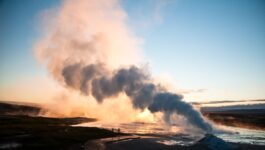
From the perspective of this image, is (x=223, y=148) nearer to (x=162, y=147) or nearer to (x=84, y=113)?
(x=162, y=147)

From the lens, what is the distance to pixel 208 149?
40.8m

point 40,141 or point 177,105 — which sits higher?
point 177,105

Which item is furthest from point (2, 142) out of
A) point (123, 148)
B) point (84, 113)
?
point (84, 113)

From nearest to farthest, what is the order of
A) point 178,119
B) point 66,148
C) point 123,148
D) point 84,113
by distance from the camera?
point 66,148, point 123,148, point 178,119, point 84,113

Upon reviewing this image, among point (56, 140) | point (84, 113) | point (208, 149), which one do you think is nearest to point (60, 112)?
point (84, 113)

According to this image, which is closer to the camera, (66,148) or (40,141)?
(66,148)

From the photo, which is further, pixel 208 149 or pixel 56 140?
pixel 56 140

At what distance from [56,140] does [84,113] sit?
12023 centimetres

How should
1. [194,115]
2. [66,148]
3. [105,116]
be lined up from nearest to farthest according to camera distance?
[66,148] → [194,115] → [105,116]

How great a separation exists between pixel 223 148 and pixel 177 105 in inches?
1490

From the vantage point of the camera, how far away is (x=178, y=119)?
278 feet

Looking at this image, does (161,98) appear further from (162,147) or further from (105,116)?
(105,116)

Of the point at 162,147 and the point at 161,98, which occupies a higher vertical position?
the point at 161,98

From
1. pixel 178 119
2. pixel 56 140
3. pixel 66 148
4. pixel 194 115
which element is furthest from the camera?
pixel 178 119
